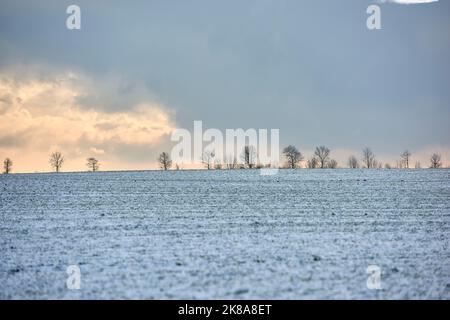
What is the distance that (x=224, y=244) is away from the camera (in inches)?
703

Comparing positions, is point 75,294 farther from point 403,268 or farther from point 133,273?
point 403,268

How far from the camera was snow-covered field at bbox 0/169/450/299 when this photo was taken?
12766mm

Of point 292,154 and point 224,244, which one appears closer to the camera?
point 224,244

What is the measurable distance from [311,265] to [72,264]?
731cm

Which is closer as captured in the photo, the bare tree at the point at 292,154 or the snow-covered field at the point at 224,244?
the snow-covered field at the point at 224,244

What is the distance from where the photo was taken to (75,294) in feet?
40.3

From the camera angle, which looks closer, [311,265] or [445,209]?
[311,265]

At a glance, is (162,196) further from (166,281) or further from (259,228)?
(166,281)

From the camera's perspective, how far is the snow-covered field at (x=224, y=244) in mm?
12766

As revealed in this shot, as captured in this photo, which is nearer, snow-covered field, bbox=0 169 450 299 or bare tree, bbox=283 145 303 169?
snow-covered field, bbox=0 169 450 299
